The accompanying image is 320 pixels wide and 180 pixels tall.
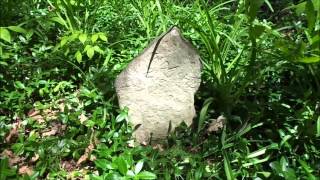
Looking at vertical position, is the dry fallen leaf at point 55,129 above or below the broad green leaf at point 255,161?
above

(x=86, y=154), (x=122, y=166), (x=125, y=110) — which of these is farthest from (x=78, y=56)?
(x=122, y=166)

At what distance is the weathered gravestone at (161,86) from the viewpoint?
254 cm

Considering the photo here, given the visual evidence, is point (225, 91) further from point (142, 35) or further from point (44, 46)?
point (44, 46)

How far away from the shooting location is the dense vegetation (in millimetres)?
2375

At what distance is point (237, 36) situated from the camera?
3119 mm

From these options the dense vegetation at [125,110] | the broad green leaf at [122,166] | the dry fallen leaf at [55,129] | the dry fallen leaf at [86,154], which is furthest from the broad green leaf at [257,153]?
the dry fallen leaf at [55,129]

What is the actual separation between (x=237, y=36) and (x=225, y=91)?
546 millimetres

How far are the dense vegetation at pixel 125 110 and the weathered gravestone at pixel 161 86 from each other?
8cm

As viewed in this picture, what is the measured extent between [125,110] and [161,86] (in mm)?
240

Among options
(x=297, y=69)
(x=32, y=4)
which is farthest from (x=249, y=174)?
(x=32, y=4)

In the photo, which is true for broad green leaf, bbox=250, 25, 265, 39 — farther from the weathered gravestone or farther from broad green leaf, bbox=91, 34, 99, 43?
broad green leaf, bbox=91, 34, 99, 43

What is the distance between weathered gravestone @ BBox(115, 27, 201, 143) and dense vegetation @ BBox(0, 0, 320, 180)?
8 centimetres

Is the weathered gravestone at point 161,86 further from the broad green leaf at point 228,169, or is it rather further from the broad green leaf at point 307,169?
the broad green leaf at point 307,169

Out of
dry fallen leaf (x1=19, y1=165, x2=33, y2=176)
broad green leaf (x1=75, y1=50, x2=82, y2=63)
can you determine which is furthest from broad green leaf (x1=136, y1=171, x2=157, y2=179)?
broad green leaf (x1=75, y1=50, x2=82, y2=63)
